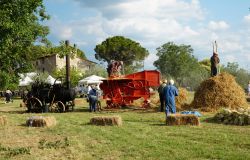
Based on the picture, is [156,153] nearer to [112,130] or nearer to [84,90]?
[112,130]

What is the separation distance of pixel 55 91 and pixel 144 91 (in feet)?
16.6

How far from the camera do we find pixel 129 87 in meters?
25.9

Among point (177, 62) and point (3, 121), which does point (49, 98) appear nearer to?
point (3, 121)

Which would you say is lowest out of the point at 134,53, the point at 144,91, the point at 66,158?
the point at 66,158

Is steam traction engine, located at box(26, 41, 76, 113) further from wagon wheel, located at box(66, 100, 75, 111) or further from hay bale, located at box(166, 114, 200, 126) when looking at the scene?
hay bale, located at box(166, 114, 200, 126)

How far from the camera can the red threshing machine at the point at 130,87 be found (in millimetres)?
25781

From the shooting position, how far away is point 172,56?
306 ft

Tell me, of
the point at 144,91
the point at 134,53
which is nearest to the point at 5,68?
the point at 144,91

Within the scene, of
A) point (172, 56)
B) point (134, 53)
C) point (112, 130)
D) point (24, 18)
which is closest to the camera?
point (112, 130)

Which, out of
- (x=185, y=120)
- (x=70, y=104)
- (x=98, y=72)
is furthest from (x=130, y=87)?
(x=98, y=72)

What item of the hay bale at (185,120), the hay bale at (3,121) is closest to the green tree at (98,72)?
the hay bale at (3,121)

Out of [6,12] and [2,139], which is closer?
[2,139]

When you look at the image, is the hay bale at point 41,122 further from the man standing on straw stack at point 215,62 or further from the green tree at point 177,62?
the green tree at point 177,62

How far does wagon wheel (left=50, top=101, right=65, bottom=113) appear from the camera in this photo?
25016 millimetres
